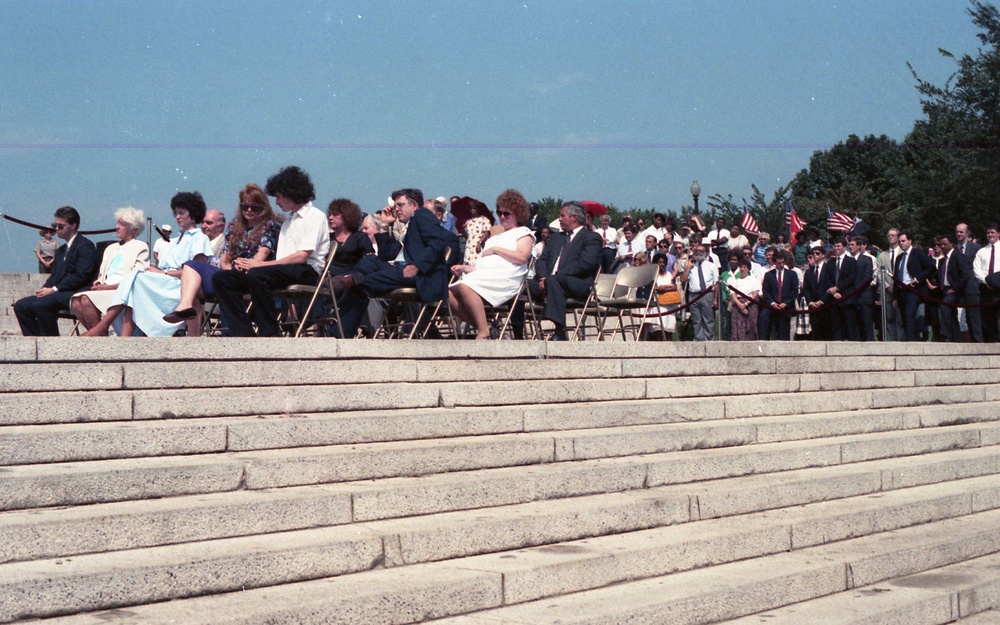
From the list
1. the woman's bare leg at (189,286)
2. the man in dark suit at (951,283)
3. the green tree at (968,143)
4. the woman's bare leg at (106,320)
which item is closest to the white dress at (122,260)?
the woman's bare leg at (106,320)

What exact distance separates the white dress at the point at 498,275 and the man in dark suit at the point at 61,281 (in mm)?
3000

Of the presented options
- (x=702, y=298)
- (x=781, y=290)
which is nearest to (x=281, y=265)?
(x=702, y=298)

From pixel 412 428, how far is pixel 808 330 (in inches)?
479

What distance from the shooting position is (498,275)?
933 centimetres

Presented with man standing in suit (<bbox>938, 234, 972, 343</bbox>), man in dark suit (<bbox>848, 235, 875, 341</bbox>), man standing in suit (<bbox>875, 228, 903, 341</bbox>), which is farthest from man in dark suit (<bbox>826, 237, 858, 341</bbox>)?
man standing in suit (<bbox>938, 234, 972, 343</bbox>)

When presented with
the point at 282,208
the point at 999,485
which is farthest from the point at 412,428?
the point at 999,485

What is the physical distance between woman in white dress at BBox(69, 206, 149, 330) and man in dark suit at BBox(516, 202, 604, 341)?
3294 mm

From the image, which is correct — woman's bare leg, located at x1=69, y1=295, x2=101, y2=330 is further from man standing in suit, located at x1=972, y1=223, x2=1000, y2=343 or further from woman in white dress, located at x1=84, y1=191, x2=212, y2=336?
man standing in suit, located at x1=972, y1=223, x2=1000, y2=343

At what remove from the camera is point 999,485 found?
7723mm

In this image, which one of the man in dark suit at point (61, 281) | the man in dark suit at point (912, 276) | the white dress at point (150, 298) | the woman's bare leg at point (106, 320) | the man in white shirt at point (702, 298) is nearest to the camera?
the white dress at point (150, 298)

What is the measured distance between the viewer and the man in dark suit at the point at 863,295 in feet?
47.1

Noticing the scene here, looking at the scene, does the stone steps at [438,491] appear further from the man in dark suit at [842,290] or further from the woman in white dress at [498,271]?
the man in dark suit at [842,290]

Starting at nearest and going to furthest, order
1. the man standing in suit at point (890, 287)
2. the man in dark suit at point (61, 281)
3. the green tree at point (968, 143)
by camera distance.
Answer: the man in dark suit at point (61, 281) < the man standing in suit at point (890, 287) < the green tree at point (968, 143)

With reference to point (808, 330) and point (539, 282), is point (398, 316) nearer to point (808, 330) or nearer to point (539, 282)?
point (539, 282)
